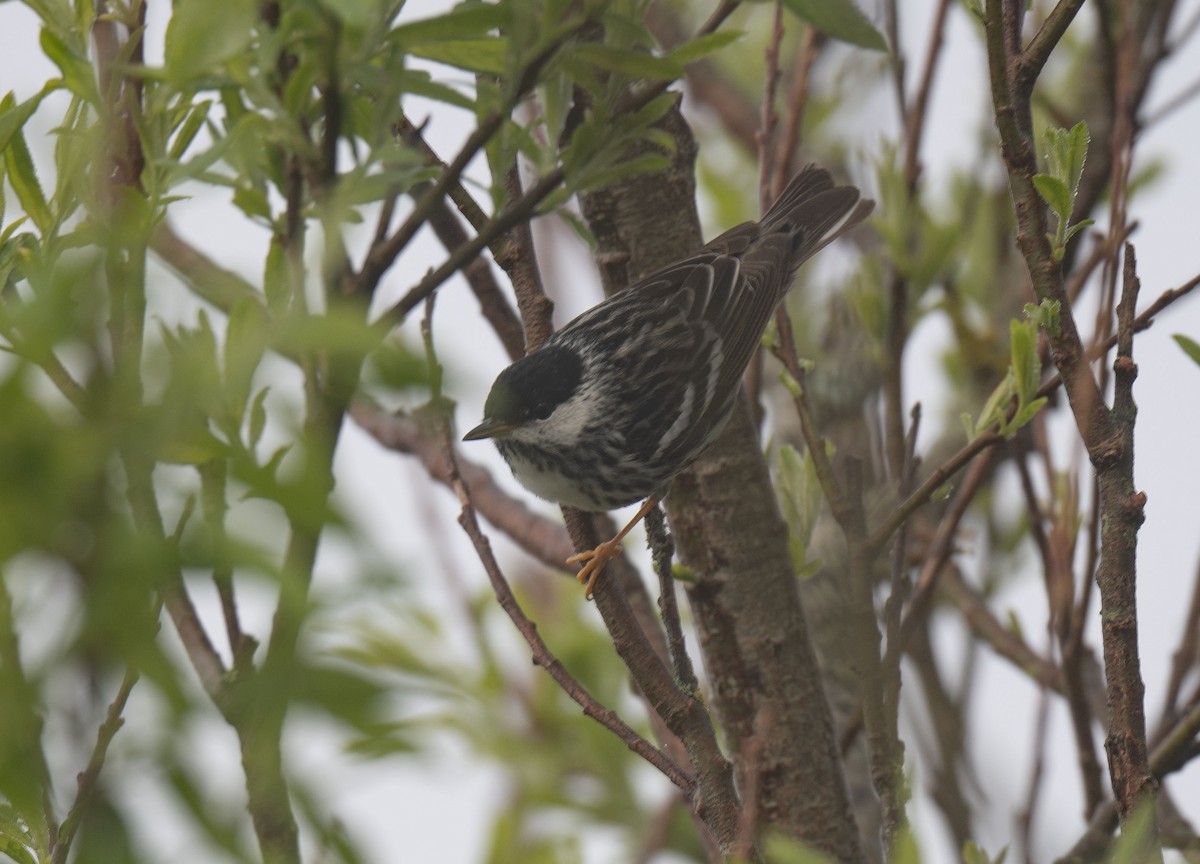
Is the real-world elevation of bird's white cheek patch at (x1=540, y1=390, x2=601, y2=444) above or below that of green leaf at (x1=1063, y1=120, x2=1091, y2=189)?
above

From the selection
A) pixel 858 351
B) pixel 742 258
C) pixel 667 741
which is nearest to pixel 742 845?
pixel 667 741

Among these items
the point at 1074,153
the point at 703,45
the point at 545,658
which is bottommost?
the point at 545,658

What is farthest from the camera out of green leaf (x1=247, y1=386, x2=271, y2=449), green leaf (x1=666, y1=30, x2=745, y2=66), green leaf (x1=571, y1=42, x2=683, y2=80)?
green leaf (x1=247, y1=386, x2=271, y2=449)

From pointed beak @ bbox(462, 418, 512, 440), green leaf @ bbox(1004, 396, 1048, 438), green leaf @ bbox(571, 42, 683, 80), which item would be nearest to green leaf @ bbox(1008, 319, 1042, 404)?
green leaf @ bbox(1004, 396, 1048, 438)

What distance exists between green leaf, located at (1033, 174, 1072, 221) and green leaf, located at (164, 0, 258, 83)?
4.02 ft

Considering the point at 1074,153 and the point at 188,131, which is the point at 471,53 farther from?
the point at 1074,153

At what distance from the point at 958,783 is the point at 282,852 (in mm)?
2099

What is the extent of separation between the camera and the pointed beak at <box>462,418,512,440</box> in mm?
3570

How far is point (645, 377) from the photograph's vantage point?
3.91 m

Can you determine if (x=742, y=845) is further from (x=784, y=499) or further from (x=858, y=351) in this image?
(x=858, y=351)

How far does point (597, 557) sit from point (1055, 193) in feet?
3.83

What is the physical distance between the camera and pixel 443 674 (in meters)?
3.21

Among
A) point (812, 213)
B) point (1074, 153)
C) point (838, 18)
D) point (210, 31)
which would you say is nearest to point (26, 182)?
point (210, 31)

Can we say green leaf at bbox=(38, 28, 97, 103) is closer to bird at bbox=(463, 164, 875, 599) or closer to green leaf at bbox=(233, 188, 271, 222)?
green leaf at bbox=(233, 188, 271, 222)
